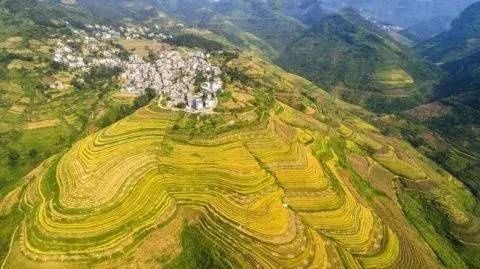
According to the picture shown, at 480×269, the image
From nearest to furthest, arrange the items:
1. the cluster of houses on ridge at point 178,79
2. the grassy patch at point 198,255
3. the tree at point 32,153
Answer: the grassy patch at point 198,255, the cluster of houses on ridge at point 178,79, the tree at point 32,153

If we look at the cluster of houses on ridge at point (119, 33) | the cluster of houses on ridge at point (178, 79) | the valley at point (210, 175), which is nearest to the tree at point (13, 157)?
the valley at point (210, 175)

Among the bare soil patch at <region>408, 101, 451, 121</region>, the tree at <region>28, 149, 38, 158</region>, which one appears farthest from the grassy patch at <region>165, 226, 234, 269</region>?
the bare soil patch at <region>408, 101, 451, 121</region>

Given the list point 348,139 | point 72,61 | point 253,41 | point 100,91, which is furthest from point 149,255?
point 253,41

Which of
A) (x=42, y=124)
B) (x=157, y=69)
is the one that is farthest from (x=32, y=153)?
(x=157, y=69)

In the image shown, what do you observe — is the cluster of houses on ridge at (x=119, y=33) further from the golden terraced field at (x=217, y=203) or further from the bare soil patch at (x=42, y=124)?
the golden terraced field at (x=217, y=203)

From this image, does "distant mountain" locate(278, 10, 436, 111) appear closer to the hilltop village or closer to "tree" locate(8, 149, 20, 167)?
the hilltop village
